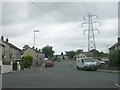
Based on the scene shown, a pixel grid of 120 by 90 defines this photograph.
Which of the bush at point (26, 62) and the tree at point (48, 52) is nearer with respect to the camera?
the bush at point (26, 62)

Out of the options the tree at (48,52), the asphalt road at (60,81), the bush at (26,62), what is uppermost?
the tree at (48,52)

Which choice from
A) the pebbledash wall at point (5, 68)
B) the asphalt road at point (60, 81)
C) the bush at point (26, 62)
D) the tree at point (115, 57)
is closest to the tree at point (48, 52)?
the bush at point (26, 62)

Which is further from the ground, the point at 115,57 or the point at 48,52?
the point at 48,52

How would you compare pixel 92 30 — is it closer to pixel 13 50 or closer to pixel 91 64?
pixel 91 64

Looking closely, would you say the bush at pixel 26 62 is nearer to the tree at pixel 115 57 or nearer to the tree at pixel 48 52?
the tree at pixel 115 57

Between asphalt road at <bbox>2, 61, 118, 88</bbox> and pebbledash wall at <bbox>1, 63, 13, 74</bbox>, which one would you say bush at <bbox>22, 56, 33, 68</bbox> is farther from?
asphalt road at <bbox>2, 61, 118, 88</bbox>

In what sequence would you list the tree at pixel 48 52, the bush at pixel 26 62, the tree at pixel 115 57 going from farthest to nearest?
the tree at pixel 48 52 → the bush at pixel 26 62 → the tree at pixel 115 57

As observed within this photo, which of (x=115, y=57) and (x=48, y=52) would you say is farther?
(x=48, y=52)

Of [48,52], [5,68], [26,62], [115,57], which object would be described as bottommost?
[5,68]

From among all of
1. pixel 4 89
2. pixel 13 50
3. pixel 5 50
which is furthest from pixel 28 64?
pixel 4 89

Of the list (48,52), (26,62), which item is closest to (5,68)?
(26,62)

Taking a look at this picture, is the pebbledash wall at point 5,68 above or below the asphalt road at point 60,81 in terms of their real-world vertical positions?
above

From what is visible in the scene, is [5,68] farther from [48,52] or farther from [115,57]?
[48,52]

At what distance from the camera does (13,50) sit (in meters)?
101
